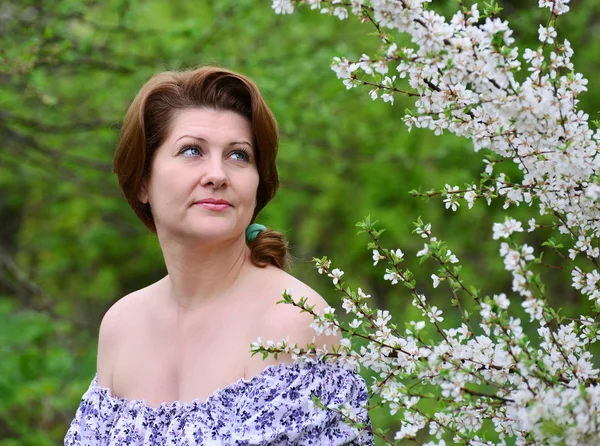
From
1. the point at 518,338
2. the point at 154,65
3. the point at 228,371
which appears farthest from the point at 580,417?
the point at 154,65

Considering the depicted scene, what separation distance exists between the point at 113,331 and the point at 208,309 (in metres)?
0.38

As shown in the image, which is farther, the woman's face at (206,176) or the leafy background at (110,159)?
the leafy background at (110,159)

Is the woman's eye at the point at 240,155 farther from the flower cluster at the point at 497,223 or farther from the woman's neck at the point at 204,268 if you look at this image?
the flower cluster at the point at 497,223

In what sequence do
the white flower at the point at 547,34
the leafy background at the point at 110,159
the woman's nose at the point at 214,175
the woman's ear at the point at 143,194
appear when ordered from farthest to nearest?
the leafy background at the point at 110,159 → the woman's ear at the point at 143,194 → the woman's nose at the point at 214,175 → the white flower at the point at 547,34

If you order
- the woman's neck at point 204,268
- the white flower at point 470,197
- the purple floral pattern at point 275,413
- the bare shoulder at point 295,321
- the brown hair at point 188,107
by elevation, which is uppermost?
the brown hair at point 188,107

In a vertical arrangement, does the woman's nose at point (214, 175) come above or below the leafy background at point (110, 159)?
below

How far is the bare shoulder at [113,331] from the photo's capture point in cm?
249

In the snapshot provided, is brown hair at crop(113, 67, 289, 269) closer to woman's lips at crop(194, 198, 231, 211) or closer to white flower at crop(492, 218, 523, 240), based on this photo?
woman's lips at crop(194, 198, 231, 211)

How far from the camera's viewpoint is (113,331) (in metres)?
2.54

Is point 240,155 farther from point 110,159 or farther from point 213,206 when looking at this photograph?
point 110,159

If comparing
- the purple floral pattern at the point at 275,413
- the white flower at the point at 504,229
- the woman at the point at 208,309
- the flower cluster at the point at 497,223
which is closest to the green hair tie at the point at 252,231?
the woman at the point at 208,309

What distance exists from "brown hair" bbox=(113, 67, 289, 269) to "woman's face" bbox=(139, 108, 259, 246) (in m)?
0.03

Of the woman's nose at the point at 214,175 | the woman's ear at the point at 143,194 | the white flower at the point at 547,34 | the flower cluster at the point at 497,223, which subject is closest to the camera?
the flower cluster at the point at 497,223

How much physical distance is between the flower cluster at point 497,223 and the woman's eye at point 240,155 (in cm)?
52
